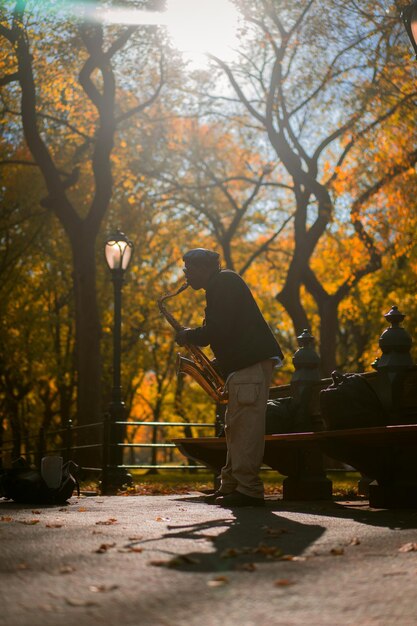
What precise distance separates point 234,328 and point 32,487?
3.10 m

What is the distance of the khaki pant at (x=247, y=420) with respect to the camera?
26.7ft

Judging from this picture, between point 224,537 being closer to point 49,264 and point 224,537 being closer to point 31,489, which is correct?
point 31,489

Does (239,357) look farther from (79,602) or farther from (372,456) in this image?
(79,602)

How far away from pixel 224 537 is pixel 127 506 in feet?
13.5

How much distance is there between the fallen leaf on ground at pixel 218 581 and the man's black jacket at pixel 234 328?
3997mm

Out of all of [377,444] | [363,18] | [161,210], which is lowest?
[377,444]

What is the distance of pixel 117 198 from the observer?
3353 cm

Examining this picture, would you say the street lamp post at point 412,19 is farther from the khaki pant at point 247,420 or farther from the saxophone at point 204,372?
the saxophone at point 204,372

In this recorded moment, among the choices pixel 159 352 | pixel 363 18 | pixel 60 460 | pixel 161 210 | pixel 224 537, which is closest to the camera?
pixel 224 537

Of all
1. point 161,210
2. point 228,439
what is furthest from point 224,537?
point 161,210

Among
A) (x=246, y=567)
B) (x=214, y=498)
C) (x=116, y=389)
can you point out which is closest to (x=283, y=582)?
(x=246, y=567)

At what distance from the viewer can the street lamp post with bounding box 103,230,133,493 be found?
599 inches

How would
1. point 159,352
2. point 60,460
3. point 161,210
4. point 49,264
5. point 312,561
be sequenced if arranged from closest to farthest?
point 312,561
point 60,460
point 161,210
point 49,264
point 159,352

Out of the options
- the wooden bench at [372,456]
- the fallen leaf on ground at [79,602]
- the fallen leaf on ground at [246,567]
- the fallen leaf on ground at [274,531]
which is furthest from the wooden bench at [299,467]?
the fallen leaf on ground at [79,602]
